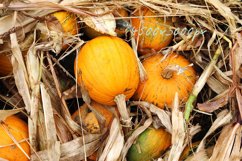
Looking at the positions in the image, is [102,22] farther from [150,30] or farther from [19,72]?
[19,72]

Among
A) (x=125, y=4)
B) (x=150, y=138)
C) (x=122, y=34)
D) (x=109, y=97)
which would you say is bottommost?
(x=150, y=138)

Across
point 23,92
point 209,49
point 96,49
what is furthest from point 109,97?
point 209,49

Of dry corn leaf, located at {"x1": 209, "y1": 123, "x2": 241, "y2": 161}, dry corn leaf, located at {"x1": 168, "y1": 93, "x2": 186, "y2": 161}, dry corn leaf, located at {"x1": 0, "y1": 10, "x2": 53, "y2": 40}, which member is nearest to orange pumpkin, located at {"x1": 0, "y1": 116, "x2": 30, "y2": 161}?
dry corn leaf, located at {"x1": 0, "y1": 10, "x2": 53, "y2": 40}

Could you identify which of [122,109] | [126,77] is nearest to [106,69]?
[126,77]

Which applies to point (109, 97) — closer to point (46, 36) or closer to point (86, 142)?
point (86, 142)

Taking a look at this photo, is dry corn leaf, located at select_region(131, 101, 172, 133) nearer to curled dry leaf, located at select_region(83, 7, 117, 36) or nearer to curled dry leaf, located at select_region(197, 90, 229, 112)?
curled dry leaf, located at select_region(197, 90, 229, 112)

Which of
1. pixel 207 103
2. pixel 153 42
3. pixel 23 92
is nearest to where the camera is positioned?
pixel 23 92

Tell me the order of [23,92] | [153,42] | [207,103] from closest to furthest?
[23,92] < [207,103] < [153,42]

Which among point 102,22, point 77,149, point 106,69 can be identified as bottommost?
point 77,149
